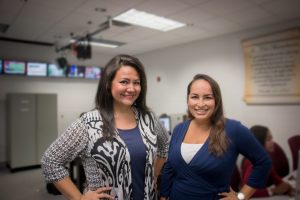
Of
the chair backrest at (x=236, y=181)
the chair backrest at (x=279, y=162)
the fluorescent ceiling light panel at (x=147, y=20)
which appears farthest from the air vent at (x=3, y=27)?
the chair backrest at (x=279, y=162)

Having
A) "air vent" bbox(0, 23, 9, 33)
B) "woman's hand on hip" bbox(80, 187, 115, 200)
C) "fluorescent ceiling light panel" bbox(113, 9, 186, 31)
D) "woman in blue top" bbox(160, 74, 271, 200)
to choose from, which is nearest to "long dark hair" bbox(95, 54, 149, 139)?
"woman's hand on hip" bbox(80, 187, 115, 200)

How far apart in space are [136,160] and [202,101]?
1.70 feet

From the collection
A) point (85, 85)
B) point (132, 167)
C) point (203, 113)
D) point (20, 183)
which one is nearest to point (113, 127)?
point (132, 167)

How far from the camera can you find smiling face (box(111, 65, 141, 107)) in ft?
4.27

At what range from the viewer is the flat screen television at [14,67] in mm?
5357

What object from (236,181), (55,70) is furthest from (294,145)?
(55,70)

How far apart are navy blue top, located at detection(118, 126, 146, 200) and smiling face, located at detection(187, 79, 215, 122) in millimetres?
388

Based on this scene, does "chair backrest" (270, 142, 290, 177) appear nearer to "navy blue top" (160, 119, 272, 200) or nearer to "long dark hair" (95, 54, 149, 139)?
"navy blue top" (160, 119, 272, 200)

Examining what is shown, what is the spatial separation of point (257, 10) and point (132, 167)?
125 inches

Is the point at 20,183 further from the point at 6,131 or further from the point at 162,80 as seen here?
the point at 162,80

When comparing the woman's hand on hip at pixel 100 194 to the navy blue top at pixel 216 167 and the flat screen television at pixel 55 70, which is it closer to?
the navy blue top at pixel 216 167

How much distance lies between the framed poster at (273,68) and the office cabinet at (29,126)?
170 inches

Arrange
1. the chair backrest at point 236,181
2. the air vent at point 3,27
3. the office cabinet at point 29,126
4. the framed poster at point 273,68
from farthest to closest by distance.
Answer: the office cabinet at point 29,126 → the air vent at point 3,27 → the framed poster at point 273,68 → the chair backrest at point 236,181

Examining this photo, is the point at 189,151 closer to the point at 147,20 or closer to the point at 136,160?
the point at 136,160
